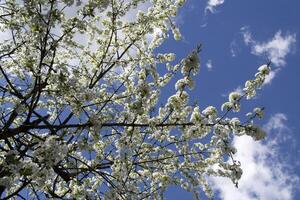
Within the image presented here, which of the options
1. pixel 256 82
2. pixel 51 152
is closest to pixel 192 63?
pixel 256 82

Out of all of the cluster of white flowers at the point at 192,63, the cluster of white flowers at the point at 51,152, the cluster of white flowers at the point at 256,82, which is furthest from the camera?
the cluster of white flowers at the point at 256,82

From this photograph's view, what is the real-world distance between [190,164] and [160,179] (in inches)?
25.2

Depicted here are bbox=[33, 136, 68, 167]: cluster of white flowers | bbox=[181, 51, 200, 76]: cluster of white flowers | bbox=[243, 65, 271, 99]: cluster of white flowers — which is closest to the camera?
bbox=[33, 136, 68, 167]: cluster of white flowers

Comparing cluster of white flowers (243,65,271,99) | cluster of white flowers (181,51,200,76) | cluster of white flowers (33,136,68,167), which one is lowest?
cluster of white flowers (33,136,68,167)

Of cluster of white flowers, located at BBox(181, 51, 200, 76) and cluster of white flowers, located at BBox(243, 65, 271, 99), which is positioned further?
cluster of white flowers, located at BBox(243, 65, 271, 99)

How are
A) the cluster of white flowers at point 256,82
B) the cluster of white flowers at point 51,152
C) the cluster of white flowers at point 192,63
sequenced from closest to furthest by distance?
the cluster of white flowers at point 51,152 → the cluster of white flowers at point 192,63 → the cluster of white flowers at point 256,82

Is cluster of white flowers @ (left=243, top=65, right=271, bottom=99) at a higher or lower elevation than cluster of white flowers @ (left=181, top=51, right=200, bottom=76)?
higher

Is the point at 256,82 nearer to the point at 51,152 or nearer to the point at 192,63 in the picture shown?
the point at 192,63

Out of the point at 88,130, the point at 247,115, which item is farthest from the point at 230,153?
the point at 88,130

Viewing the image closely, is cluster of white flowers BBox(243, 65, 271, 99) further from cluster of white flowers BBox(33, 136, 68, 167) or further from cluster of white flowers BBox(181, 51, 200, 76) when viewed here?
cluster of white flowers BBox(33, 136, 68, 167)

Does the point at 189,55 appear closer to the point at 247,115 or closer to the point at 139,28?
the point at 247,115

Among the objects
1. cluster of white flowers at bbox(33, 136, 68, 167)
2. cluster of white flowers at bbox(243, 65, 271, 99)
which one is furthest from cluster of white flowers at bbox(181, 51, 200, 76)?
cluster of white flowers at bbox(33, 136, 68, 167)

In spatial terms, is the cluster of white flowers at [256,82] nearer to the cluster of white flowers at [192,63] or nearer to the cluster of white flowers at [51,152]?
the cluster of white flowers at [192,63]

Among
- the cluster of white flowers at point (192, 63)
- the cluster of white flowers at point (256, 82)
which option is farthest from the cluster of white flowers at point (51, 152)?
the cluster of white flowers at point (256, 82)
